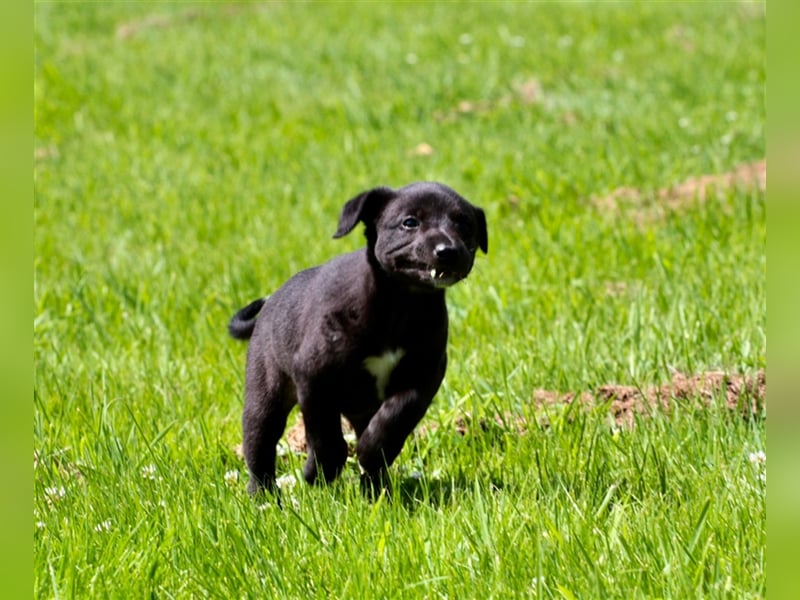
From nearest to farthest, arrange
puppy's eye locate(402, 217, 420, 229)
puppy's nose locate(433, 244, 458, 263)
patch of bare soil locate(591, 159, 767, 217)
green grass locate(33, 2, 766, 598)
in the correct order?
green grass locate(33, 2, 766, 598)
puppy's nose locate(433, 244, 458, 263)
puppy's eye locate(402, 217, 420, 229)
patch of bare soil locate(591, 159, 767, 217)

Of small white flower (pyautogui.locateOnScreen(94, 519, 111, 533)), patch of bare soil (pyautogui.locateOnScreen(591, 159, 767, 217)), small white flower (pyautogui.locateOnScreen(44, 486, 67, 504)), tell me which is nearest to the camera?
small white flower (pyautogui.locateOnScreen(94, 519, 111, 533))

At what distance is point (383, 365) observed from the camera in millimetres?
4062

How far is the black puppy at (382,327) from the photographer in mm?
3988

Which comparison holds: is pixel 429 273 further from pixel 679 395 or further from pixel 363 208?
pixel 679 395

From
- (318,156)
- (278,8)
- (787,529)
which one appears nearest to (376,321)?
(787,529)

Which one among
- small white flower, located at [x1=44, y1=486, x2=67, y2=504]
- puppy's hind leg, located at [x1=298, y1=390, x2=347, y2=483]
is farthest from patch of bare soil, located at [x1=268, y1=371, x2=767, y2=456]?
small white flower, located at [x1=44, y1=486, x2=67, y2=504]

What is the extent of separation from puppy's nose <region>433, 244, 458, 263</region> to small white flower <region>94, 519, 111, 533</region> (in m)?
1.33

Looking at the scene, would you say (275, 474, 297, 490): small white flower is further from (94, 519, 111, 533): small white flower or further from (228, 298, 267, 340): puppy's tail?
(94, 519, 111, 533): small white flower

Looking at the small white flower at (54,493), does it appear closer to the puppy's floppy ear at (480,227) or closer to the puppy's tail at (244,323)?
the puppy's tail at (244,323)

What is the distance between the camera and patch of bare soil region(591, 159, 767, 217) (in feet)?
27.1

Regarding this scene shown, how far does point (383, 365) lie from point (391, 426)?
0.71 feet

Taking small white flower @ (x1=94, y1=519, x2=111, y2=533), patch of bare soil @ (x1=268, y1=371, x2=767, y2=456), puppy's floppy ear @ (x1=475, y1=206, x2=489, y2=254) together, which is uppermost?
puppy's floppy ear @ (x1=475, y1=206, x2=489, y2=254)

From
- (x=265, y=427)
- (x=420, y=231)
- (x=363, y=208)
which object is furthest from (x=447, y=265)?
(x=265, y=427)

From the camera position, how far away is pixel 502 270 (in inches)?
282
